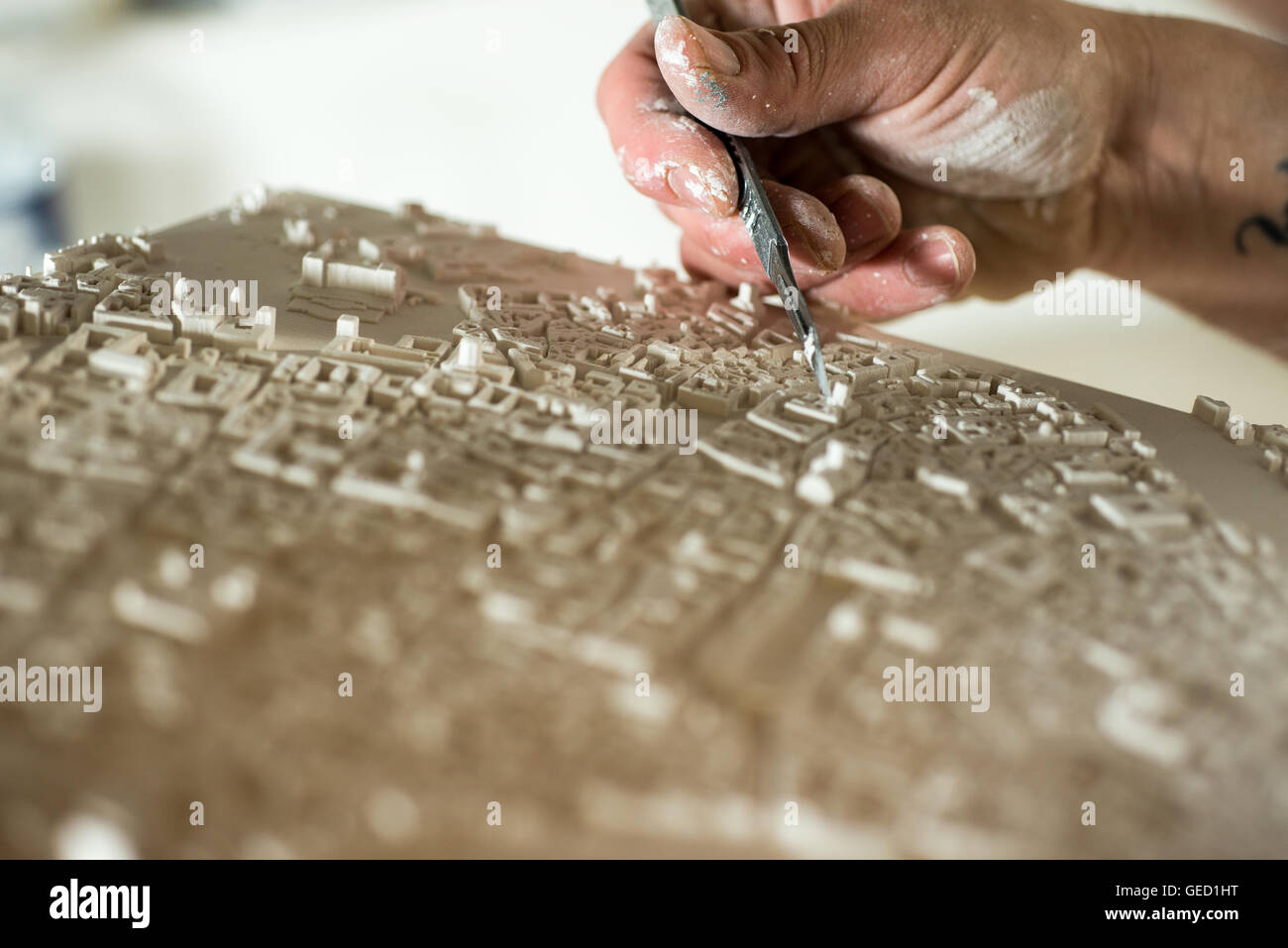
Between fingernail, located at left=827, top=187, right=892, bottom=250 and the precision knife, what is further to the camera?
fingernail, located at left=827, top=187, right=892, bottom=250

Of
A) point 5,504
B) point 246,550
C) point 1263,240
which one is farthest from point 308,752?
point 1263,240

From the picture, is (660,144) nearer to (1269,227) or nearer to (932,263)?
(932,263)

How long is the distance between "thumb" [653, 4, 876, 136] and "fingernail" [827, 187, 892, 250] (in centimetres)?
15

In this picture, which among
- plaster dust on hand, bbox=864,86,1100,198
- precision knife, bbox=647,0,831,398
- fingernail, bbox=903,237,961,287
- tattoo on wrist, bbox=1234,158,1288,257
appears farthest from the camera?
tattoo on wrist, bbox=1234,158,1288,257

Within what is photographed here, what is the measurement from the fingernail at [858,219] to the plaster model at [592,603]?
53 centimetres

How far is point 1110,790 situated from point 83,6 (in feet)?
15.0

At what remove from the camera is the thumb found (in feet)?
5.52

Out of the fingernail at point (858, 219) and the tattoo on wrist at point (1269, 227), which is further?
the tattoo on wrist at point (1269, 227)

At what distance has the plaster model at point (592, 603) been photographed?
86cm

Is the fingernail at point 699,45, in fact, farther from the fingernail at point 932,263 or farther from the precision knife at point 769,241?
the fingernail at point 932,263

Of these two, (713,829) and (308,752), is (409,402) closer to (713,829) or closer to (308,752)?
(308,752)

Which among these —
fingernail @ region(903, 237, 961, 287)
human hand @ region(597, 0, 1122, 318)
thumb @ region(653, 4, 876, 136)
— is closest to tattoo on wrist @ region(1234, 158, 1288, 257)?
human hand @ region(597, 0, 1122, 318)

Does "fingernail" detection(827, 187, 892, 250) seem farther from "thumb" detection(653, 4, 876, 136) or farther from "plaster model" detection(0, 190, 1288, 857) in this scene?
"plaster model" detection(0, 190, 1288, 857)

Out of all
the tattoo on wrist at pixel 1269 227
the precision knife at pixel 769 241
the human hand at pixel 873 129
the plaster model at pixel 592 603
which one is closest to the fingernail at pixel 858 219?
the human hand at pixel 873 129
